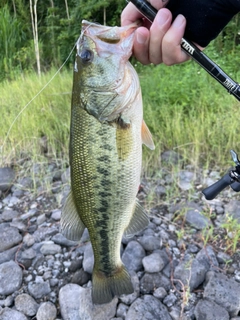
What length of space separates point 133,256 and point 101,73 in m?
1.37

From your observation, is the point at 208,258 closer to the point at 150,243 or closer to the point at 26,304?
the point at 150,243

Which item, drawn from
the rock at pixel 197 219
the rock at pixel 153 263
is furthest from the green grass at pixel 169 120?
the rock at pixel 153 263

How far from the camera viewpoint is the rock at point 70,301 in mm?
2158

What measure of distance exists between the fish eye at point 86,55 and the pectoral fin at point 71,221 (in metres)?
0.67

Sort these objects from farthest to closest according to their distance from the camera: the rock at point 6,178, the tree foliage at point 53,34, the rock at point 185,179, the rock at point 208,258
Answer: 1. the tree foliage at point 53,34
2. the rock at point 6,178
3. the rock at point 185,179
4. the rock at point 208,258

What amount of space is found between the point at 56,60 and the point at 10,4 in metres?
3.39

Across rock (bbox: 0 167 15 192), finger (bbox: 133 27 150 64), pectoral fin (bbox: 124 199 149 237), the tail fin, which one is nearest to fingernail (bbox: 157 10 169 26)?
finger (bbox: 133 27 150 64)

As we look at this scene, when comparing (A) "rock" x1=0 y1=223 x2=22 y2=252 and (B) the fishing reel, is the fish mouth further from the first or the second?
(A) "rock" x1=0 y1=223 x2=22 y2=252

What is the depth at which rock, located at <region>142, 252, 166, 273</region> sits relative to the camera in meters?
2.35

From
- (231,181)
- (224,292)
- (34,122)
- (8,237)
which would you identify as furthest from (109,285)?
(34,122)

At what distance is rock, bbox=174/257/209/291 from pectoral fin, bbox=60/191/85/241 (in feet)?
2.89

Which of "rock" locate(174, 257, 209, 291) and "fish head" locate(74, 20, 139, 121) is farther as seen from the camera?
"rock" locate(174, 257, 209, 291)

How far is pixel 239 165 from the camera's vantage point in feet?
5.70

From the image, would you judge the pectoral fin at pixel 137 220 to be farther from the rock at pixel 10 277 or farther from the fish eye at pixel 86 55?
the rock at pixel 10 277
